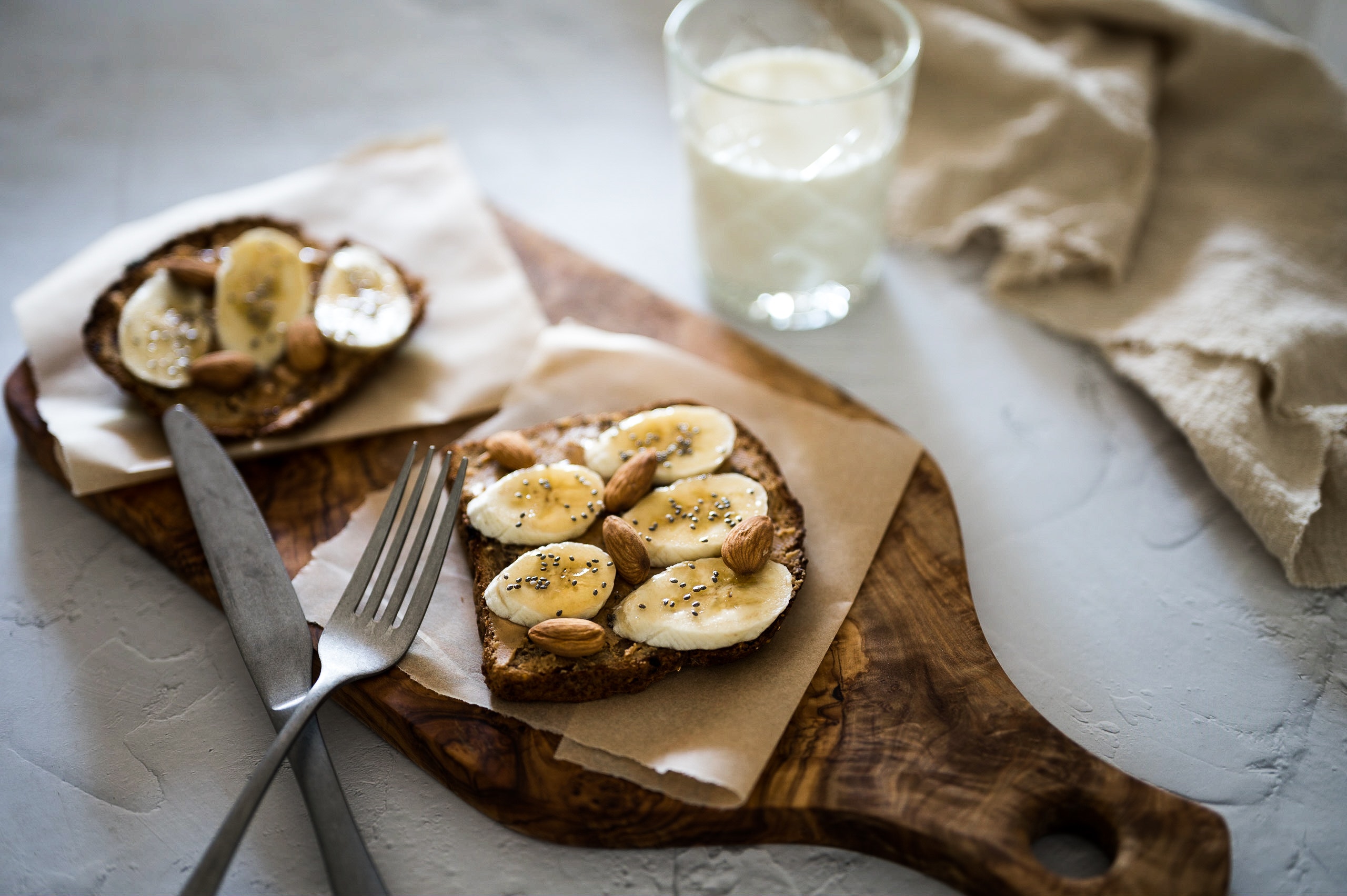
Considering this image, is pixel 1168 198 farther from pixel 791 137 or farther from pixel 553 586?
pixel 553 586

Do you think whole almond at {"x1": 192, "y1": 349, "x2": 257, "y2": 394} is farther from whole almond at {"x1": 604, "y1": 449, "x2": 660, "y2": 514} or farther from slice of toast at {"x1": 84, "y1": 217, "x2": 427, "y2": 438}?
whole almond at {"x1": 604, "y1": 449, "x2": 660, "y2": 514}

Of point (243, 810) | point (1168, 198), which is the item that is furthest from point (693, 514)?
point (1168, 198)

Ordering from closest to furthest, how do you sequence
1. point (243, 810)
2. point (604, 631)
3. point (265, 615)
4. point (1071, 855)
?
point (243, 810), point (1071, 855), point (604, 631), point (265, 615)

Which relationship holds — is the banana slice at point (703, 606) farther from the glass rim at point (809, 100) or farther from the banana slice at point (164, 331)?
the banana slice at point (164, 331)

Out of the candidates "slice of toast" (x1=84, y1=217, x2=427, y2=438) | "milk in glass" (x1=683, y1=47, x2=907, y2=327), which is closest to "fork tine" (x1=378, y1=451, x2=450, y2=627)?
"slice of toast" (x1=84, y1=217, x2=427, y2=438)

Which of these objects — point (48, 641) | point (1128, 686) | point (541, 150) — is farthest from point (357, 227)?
point (1128, 686)

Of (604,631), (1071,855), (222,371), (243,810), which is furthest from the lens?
(222,371)

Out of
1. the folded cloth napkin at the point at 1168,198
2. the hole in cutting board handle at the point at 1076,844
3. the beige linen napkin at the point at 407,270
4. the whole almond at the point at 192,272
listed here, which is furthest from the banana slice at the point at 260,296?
the hole in cutting board handle at the point at 1076,844
